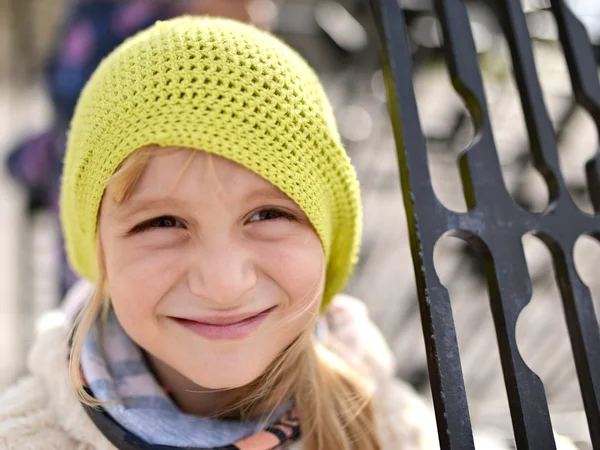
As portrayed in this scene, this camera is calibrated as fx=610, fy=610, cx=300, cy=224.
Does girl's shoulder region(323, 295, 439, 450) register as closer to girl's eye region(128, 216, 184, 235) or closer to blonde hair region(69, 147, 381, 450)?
blonde hair region(69, 147, 381, 450)

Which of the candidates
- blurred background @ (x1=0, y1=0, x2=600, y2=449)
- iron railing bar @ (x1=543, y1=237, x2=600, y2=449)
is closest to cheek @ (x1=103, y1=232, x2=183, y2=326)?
iron railing bar @ (x1=543, y1=237, x2=600, y2=449)

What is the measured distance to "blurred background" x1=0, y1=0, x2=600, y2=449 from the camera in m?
1.79

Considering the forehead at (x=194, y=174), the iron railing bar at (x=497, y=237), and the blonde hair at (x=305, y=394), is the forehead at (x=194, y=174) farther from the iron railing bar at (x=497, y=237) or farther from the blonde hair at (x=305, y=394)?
the iron railing bar at (x=497, y=237)

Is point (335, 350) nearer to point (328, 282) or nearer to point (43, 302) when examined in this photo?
point (328, 282)

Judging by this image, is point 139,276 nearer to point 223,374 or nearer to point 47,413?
point 223,374

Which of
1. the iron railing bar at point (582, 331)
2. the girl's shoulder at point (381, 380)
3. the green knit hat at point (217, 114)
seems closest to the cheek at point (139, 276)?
the green knit hat at point (217, 114)

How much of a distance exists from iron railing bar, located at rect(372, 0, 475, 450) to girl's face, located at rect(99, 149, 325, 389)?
192mm

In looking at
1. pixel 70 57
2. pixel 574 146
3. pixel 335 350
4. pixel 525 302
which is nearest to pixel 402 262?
pixel 574 146

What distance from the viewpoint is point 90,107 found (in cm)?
101

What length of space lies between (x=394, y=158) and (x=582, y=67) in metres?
1.33

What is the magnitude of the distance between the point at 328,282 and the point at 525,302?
0.40 metres

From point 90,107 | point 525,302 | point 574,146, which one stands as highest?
point 90,107

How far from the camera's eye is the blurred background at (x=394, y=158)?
1787mm

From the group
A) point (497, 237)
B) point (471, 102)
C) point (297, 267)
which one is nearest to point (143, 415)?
point (297, 267)
